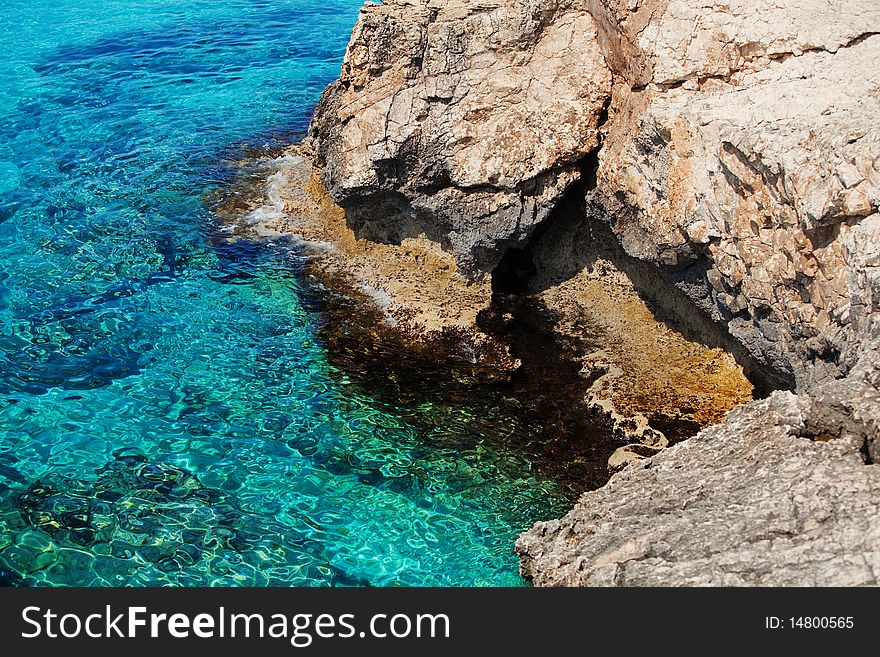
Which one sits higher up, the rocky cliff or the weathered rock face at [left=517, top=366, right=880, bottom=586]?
the rocky cliff

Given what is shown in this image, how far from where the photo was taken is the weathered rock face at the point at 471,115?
10945 mm

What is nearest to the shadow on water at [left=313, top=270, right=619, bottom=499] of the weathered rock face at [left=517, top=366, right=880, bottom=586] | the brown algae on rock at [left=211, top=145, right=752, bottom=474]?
the brown algae on rock at [left=211, top=145, right=752, bottom=474]

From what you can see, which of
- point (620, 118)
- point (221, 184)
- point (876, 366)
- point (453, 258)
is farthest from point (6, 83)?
point (876, 366)

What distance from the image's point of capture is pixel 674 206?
9633mm

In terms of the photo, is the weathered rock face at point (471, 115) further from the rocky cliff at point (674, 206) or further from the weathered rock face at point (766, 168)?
the weathered rock face at point (766, 168)

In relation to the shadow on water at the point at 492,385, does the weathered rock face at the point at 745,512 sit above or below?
below

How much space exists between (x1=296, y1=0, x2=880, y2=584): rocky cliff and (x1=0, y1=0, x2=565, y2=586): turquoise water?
180 centimetres

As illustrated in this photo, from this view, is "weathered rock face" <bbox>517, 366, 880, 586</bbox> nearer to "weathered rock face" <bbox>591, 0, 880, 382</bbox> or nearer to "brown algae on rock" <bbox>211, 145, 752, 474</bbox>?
"weathered rock face" <bbox>591, 0, 880, 382</bbox>

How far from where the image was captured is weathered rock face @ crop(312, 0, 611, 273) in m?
10.9

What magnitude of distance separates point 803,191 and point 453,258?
16.4ft

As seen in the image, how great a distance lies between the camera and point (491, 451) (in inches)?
374

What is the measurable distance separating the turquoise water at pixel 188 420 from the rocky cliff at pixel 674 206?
5.89 ft

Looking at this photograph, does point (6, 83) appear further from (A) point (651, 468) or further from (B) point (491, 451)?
(A) point (651, 468)

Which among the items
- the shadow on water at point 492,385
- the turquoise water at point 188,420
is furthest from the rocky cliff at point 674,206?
the turquoise water at point 188,420
